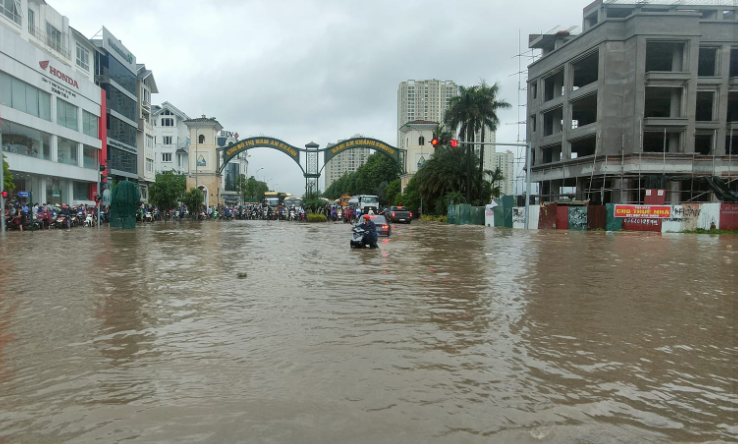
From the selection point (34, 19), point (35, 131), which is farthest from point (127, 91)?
point (35, 131)

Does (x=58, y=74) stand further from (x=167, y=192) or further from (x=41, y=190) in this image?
(x=167, y=192)

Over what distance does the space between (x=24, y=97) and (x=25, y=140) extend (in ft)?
8.97

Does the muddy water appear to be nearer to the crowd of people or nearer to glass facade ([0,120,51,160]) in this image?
the crowd of people

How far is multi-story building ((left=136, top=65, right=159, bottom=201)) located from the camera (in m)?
60.0

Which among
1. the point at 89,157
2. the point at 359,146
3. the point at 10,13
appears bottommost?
the point at 89,157

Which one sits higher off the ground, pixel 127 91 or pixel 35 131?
pixel 127 91

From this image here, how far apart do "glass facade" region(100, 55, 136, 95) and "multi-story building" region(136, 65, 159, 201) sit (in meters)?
3.99

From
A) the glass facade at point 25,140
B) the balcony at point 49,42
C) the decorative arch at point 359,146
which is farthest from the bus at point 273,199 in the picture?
the glass facade at point 25,140

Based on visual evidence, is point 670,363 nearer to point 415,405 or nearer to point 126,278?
point 415,405

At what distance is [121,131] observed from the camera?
52344 mm

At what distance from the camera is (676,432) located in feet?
12.1

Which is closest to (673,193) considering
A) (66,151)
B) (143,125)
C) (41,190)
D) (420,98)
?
(66,151)

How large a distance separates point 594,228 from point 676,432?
33801mm

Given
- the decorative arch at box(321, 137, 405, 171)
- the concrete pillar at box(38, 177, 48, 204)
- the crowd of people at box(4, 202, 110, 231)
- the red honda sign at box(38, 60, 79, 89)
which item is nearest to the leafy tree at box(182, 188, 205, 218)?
the decorative arch at box(321, 137, 405, 171)
